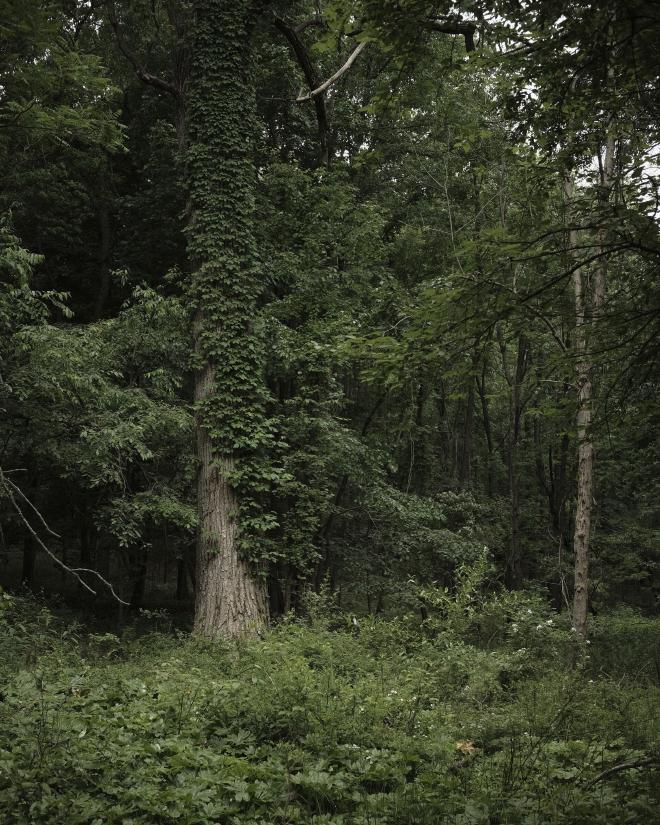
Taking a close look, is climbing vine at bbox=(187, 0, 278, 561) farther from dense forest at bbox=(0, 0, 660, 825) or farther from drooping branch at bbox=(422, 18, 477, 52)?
drooping branch at bbox=(422, 18, 477, 52)

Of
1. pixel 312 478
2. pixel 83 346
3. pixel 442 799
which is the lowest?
pixel 442 799

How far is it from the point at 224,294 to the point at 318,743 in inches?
294

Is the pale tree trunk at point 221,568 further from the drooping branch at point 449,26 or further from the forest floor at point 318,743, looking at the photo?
the drooping branch at point 449,26

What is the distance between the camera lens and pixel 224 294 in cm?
1073

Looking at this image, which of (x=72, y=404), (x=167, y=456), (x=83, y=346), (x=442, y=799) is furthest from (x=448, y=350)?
(x=167, y=456)

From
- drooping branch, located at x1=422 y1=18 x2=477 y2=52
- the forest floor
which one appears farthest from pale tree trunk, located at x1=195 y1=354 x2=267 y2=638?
drooping branch, located at x1=422 y1=18 x2=477 y2=52

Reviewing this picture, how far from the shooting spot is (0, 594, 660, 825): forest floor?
382 cm

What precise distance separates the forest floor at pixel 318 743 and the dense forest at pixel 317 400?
33 mm

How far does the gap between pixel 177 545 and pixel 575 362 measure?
14.0m

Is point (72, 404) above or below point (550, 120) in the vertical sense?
below

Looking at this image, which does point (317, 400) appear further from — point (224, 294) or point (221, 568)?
point (221, 568)

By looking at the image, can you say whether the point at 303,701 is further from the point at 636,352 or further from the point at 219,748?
the point at 636,352

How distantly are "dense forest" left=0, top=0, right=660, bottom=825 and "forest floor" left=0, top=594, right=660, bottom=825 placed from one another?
1.3 inches

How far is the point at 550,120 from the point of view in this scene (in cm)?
444
